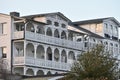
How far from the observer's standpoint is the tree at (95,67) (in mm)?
49688

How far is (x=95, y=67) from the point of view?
49.6m

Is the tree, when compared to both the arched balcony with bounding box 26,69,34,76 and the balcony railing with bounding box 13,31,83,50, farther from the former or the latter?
the arched balcony with bounding box 26,69,34,76

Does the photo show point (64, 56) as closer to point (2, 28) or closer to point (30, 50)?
point (30, 50)

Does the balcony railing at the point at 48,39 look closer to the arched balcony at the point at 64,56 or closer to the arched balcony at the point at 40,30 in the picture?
the arched balcony at the point at 40,30

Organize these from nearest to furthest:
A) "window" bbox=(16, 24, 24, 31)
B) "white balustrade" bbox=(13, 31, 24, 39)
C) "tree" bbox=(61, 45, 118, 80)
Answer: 1. "tree" bbox=(61, 45, 118, 80)
2. "white balustrade" bbox=(13, 31, 24, 39)
3. "window" bbox=(16, 24, 24, 31)

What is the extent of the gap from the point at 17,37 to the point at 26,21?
2954mm

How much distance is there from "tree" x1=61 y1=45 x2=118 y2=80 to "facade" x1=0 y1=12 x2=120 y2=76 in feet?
74.1

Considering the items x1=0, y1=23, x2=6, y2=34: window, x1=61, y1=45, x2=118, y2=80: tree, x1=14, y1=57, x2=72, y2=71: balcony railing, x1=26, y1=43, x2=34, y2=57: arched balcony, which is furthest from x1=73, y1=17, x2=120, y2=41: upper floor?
x1=61, y1=45, x2=118, y2=80: tree

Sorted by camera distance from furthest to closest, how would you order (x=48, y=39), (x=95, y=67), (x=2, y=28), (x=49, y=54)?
(x=49, y=54) < (x=48, y=39) < (x=2, y=28) < (x=95, y=67)

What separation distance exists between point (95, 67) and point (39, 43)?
30081 mm

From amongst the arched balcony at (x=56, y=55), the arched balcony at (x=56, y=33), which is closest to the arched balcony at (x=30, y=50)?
the arched balcony at (x=56, y=55)

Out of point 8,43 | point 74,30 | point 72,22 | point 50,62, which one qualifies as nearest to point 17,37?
point 8,43

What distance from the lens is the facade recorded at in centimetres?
7681

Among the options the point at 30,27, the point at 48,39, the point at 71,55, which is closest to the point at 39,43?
the point at 48,39
